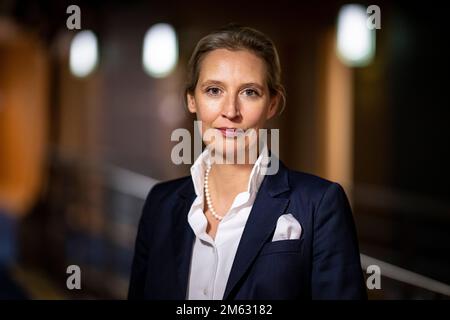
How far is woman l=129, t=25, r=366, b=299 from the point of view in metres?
1.21

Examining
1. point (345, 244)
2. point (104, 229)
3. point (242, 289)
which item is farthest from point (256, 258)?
point (104, 229)

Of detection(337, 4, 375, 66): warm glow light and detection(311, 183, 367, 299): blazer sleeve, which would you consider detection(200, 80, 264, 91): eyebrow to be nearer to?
detection(311, 183, 367, 299): blazer sleeve

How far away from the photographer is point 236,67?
1219 mm

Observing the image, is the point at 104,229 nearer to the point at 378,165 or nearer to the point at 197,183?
the point at 378,165

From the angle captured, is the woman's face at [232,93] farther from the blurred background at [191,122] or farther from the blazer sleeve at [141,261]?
the blurred background at [191,122]

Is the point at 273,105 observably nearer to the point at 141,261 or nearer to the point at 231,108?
the point at 231,108

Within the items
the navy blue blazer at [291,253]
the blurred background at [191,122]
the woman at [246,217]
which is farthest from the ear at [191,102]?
the blurred background at [191,122]

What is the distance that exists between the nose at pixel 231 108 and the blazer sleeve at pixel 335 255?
25cm

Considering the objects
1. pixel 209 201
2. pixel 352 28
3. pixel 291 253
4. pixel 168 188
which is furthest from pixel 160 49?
pixel 291 253

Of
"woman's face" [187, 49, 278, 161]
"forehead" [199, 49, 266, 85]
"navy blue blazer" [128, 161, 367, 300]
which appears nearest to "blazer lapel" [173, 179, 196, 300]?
"navy blue blazer" [128, 161, 367, 300]

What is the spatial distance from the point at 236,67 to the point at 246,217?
1.04 feet

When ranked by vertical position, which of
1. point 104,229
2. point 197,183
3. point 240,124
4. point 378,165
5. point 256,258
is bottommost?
point 104,229
